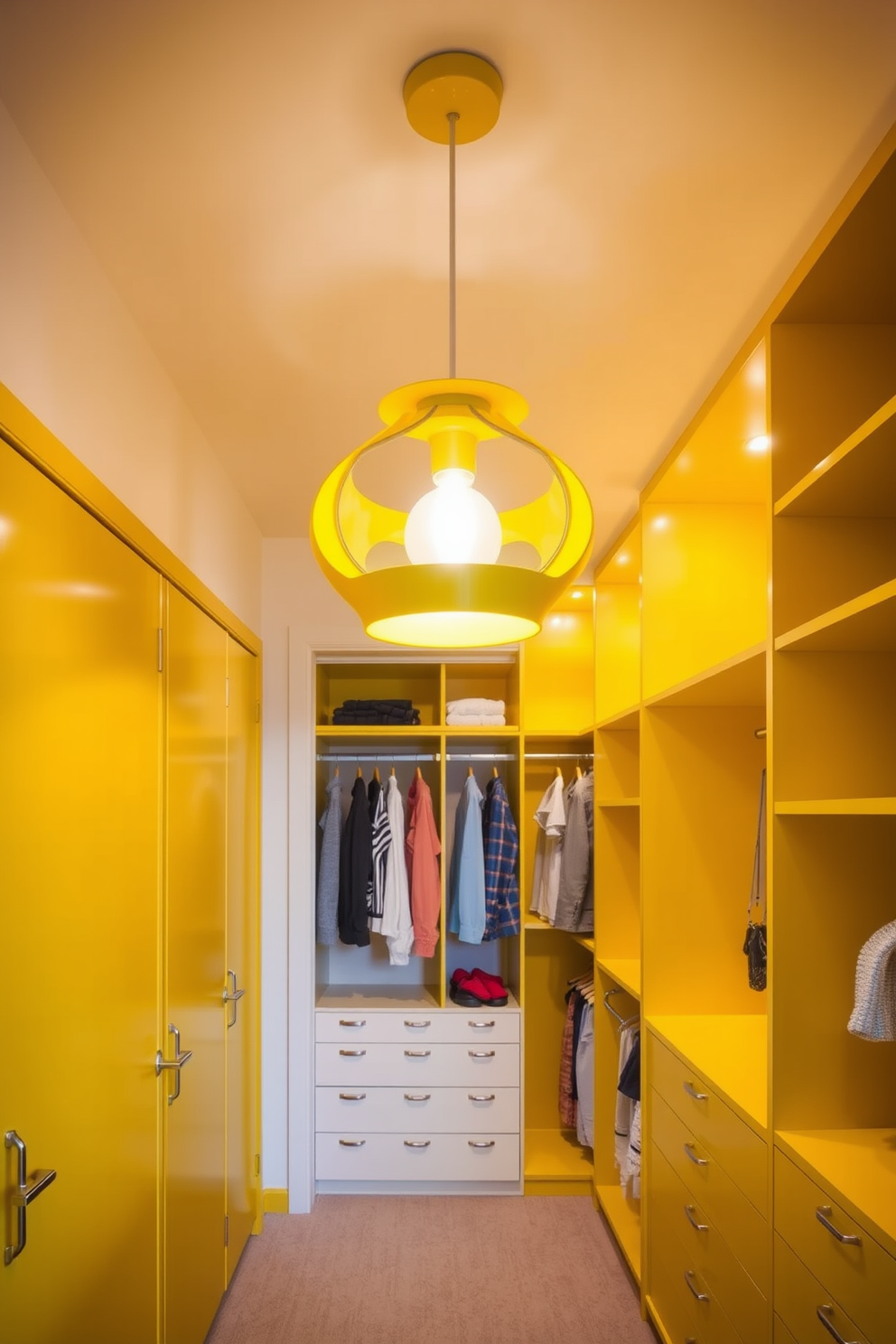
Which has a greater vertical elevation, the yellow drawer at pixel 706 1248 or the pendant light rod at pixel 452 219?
the pendant light rod at pixel 452 219

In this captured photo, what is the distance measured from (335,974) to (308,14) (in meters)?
3.84

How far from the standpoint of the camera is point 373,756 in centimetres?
434

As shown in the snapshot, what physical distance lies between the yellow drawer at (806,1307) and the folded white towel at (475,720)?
8.12 ft

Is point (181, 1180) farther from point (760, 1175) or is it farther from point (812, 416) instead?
point (812, 416)

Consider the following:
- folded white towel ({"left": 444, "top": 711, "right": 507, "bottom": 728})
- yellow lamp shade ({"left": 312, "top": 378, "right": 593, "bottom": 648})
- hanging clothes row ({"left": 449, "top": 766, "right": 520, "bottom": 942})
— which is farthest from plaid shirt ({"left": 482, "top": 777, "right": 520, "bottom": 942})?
yellow lamp shade ({"left": 312, "top": 378, "right": 593, "bottom": 648})

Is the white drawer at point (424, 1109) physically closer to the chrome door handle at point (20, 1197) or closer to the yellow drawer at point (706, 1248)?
the yellow drawer at point (706, 1248)

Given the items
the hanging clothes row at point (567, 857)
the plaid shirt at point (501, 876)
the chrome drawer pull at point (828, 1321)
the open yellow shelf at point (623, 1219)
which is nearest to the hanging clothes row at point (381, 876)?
the plaid shirt at point (501, 876)

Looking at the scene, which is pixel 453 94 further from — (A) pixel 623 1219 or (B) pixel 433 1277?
(A) pixel 623 1219

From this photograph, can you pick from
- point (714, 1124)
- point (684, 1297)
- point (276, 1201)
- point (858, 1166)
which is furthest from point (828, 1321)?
point (276, 1201)

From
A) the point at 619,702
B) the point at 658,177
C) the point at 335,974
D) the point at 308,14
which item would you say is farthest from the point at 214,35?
the point at 335,974

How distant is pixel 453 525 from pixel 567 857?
2727mm

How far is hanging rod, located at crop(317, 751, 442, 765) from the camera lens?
4270mm

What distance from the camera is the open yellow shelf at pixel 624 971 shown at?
3142 mm

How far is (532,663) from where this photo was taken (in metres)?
4.43
